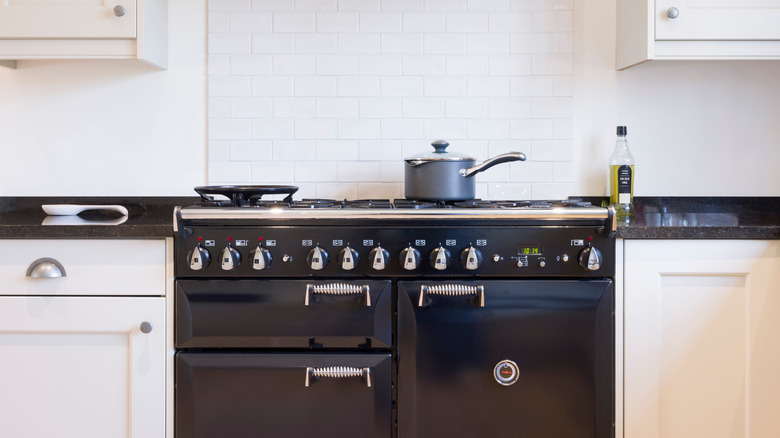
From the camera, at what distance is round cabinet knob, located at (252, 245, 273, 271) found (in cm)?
176

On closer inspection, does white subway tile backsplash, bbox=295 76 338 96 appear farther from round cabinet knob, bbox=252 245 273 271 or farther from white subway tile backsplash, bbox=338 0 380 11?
round cabinet knob, bbox=252 245 273 271

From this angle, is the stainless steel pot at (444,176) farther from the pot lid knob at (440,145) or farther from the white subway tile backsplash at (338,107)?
the white subway tile backsplash at (338,107)

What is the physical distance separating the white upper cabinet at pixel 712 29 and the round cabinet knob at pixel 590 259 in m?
0.76

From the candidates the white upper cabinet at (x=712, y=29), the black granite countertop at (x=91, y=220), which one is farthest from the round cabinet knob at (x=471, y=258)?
the white upper cabinet at (x=712, y=29)

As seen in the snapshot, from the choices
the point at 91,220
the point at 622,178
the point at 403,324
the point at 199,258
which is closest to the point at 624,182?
the point at 622,178

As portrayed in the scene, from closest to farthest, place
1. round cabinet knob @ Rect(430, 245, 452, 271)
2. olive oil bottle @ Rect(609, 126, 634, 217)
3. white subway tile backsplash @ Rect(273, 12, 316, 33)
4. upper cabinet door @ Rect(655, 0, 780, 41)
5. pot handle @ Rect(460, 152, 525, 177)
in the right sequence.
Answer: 1. round cabinet knob @ Rect(430, 245, 452, 271)
2. pot handle @ Rect(460, 152, 525, 177)
3. upper cabinet door @ Rect(655, 0, 780, 41)
4. olive oil bottle @ Rect(609, 126, 634, 217)
5. white subway tile backsplash @ Rect(273, 12, 316, 33)

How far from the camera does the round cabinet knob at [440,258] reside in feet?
5.75

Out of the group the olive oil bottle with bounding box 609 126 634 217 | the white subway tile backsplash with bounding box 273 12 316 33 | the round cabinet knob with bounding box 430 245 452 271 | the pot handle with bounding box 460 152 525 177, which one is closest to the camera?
the round cabinet knob with bounding box 430 245 452 271

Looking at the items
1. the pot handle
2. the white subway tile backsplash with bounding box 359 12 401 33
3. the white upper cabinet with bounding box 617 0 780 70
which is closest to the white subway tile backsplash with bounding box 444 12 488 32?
the white subway tile backsplash with bounding box 359 12 401 33

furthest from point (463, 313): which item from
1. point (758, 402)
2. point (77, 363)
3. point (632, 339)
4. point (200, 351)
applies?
→ point (77, 363)

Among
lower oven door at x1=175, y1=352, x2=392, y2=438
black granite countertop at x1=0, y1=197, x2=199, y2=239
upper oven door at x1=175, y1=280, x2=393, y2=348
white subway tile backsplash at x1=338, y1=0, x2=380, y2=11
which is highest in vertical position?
white subway tile backsplash at x1=338, y1=0, x2=380, y2=11

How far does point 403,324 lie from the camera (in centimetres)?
178

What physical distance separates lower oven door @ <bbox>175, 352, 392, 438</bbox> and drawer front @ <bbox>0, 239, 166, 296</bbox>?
32 cm

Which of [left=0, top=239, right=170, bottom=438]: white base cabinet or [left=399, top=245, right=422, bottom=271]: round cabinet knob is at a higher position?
[left=399, top=245, right=422, bottom=271]: round cabinet knob
